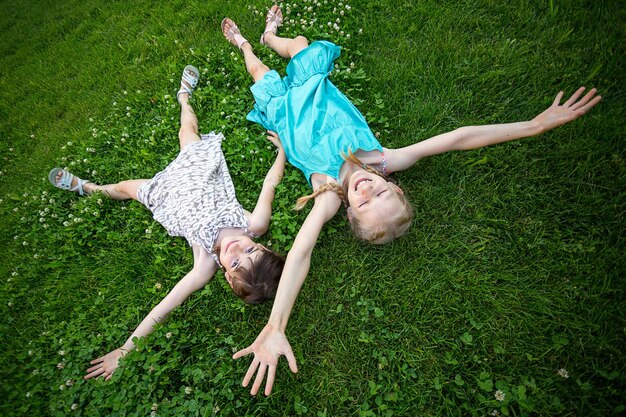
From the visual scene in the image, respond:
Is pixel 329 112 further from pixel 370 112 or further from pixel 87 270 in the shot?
pixel 87 270

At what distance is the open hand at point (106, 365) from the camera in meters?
3.56

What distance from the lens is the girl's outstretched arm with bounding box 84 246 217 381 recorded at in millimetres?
3592

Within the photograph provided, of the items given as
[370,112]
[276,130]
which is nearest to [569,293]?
[370,112]

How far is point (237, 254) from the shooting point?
3.72 metres

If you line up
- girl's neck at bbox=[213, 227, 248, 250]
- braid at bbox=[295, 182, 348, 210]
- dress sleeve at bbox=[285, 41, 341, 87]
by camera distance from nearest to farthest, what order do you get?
braid at bbox=[295, 182, 348, 210] < girl's neck at bbox=[213, 227, 248, 250] < dress sleeve at bbox=[285, 41, 341, 87]

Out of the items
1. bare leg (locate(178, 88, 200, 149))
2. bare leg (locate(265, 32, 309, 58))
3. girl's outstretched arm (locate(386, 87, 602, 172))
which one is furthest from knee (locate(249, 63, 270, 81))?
girl's outstretched arm (locate(386, 87, 602, 172))

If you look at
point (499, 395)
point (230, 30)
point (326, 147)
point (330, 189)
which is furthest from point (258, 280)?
point (230, 30)

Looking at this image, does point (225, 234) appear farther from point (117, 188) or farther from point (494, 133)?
point (494, 133)

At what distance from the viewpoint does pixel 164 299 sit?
377cm

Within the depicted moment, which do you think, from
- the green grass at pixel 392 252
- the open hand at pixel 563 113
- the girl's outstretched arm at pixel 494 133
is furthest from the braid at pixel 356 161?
the open hand at pixel 563 113

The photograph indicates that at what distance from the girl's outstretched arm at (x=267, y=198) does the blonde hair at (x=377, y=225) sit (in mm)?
502

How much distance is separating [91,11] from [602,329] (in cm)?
950

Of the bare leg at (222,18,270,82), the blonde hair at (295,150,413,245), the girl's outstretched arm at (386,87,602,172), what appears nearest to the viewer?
the girl's outstretched arm at (386,87,602,172)

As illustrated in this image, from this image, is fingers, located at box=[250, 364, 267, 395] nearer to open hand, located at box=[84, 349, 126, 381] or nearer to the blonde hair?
the blonde hair
